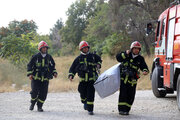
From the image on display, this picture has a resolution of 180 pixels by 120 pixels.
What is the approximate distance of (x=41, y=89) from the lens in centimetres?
941

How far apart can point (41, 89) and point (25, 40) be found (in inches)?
478

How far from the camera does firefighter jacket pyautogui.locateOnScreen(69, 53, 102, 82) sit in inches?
342

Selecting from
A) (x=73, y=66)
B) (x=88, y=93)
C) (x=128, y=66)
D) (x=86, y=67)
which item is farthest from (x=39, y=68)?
(x=128, y=66)

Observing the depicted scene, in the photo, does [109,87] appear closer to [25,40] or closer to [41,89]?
[41,89]

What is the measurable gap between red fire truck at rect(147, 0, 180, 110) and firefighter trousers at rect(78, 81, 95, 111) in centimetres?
207

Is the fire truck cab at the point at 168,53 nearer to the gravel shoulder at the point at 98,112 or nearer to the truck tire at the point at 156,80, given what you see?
the truck tire at the point at 156,80

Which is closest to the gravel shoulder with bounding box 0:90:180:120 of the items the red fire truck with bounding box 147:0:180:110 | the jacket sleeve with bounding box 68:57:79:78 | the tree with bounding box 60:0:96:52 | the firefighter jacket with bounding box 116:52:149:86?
the red fire truck with bounding box 147:0:180:110

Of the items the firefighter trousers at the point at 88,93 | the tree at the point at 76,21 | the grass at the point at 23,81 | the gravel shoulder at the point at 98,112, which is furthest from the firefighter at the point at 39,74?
the tree at the point at 76,21

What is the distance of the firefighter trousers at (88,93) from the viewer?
8.58 meters

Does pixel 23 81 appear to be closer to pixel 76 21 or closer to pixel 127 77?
pixel 127 77

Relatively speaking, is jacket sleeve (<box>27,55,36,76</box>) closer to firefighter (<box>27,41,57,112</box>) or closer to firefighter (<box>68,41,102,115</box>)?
firefighter (<box>27,41,57,112</box>)

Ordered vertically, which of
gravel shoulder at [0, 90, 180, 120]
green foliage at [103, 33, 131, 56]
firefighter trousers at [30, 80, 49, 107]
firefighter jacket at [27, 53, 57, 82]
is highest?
green foliage at [103, 33, 131, 56]

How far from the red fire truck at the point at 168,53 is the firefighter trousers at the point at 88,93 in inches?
81.3

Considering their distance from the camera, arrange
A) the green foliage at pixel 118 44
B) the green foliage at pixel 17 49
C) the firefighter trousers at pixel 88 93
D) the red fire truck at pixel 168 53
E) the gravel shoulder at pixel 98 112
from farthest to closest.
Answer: the green foliage at pixel 118 44 < the green foliage at pixel 17 49 < the red fire truck at pixel 168 53 < the firefighter trousers at pixel 88 93 < the gravel shoulder at pixel 98 112
